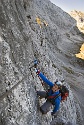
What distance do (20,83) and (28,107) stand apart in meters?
1.51

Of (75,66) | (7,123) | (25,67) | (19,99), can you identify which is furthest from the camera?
(75,66)

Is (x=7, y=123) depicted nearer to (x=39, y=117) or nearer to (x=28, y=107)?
(x=28, y=107)

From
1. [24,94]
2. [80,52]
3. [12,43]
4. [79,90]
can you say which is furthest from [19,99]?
[80,52]

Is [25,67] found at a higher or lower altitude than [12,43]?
lower

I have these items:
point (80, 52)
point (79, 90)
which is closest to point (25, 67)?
point (79, 90)

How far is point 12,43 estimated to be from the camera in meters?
13.2

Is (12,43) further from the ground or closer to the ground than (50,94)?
further from the ground

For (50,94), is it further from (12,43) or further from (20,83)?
(12,43)

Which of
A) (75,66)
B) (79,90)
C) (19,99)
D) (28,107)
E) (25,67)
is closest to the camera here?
(19,99)

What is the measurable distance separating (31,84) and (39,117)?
2.23 m

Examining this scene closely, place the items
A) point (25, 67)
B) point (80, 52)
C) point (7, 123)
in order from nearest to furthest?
point (7, 123) → point (25, 67) → point (80, 52)

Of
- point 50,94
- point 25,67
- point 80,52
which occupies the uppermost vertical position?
point 25,67

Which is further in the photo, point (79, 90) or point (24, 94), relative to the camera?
point (79, 90)

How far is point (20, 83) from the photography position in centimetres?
1306
